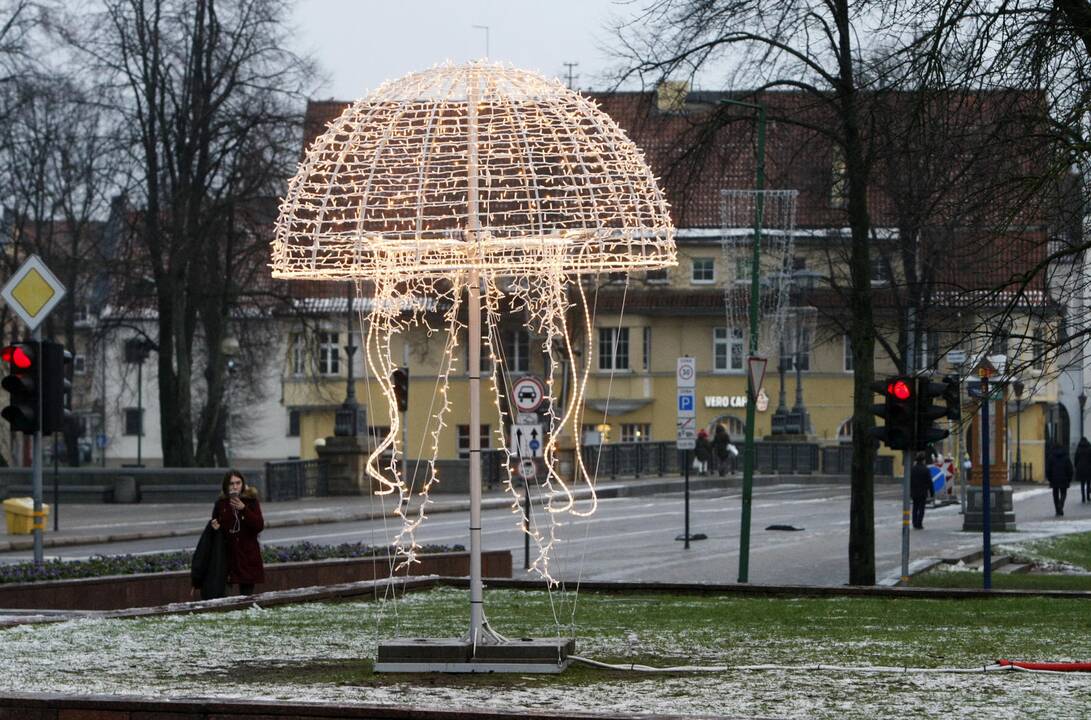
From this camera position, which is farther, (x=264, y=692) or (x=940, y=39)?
(x=940, y=39)

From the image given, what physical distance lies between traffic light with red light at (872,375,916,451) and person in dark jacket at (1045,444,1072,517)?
72.6ft

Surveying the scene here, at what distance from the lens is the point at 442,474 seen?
5766 cm

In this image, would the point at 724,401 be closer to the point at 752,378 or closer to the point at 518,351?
the point at 518,351

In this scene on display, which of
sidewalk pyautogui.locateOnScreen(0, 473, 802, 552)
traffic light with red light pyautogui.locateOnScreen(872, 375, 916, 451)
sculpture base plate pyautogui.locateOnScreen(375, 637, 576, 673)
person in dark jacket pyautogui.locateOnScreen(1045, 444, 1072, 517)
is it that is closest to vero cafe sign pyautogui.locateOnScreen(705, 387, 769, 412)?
sidewalk pyautogui.locateOnScreen(0, 473, 802, 552)

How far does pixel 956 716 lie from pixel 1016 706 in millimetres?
508

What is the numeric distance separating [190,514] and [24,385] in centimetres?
2403

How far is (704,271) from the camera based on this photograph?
3307 inches

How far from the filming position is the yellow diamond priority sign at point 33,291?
68.1 feet

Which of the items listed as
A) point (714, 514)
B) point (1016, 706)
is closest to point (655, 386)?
point (714, 514)

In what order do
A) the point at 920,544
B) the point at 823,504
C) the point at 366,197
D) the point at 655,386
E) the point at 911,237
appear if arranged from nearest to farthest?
the point at 366,197
the point at 911,237
the point at 920,544
the point at 823,504
the point at 655,386

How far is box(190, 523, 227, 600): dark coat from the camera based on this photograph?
18.2 metres

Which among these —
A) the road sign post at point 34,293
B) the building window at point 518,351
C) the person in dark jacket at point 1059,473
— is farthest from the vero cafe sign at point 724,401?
the road sign post at point 34,293

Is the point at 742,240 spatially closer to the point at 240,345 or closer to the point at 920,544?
the point at 240,345

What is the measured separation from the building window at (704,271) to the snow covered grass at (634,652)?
65436 mm
